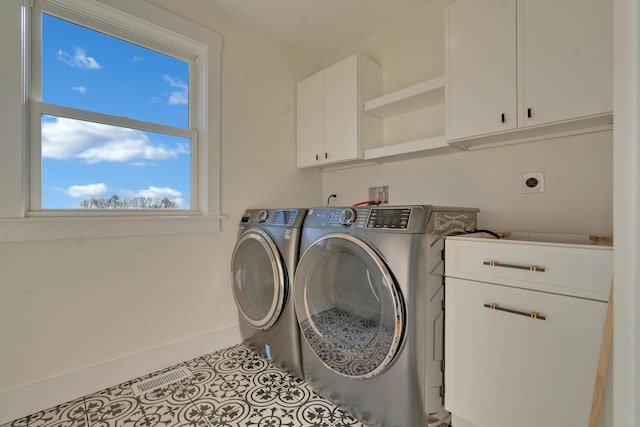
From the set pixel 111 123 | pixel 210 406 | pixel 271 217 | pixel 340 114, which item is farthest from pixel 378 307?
pixel 111 123

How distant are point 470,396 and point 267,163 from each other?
2003 mm

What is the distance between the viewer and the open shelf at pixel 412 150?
5.90 ft

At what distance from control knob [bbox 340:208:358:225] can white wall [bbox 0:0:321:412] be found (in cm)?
108

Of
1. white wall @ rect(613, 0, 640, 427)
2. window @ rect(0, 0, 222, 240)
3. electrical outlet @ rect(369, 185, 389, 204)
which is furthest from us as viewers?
electrical outlet @ rect(369, 185, 389, 204)

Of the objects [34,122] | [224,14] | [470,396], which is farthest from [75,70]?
[470,396]

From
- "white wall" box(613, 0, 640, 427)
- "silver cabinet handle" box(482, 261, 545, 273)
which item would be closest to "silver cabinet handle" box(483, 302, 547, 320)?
"silver cabinet handle" box(482, 261, 545, 273)

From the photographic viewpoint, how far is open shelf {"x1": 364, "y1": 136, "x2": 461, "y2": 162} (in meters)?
1.80

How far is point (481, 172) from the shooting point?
181cm

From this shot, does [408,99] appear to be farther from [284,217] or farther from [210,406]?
[210,406]

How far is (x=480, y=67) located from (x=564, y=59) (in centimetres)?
34

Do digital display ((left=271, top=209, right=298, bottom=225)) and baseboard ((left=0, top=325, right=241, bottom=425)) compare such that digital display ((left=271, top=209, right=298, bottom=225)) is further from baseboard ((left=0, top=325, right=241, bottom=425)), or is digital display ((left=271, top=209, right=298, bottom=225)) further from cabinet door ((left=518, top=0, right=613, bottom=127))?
cabinet door ((left=518, top=0, right=613, bottom=127))

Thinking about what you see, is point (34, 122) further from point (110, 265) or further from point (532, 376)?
point (532, 376)

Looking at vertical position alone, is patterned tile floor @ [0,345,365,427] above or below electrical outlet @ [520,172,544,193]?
below

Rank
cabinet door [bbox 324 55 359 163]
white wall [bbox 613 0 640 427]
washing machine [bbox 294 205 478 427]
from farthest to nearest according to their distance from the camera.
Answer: cabinet door [bbox 324 55 359 163]
washing machine [bbox 294 205 478 427]
white wall [bbox 613 0 640 427]
